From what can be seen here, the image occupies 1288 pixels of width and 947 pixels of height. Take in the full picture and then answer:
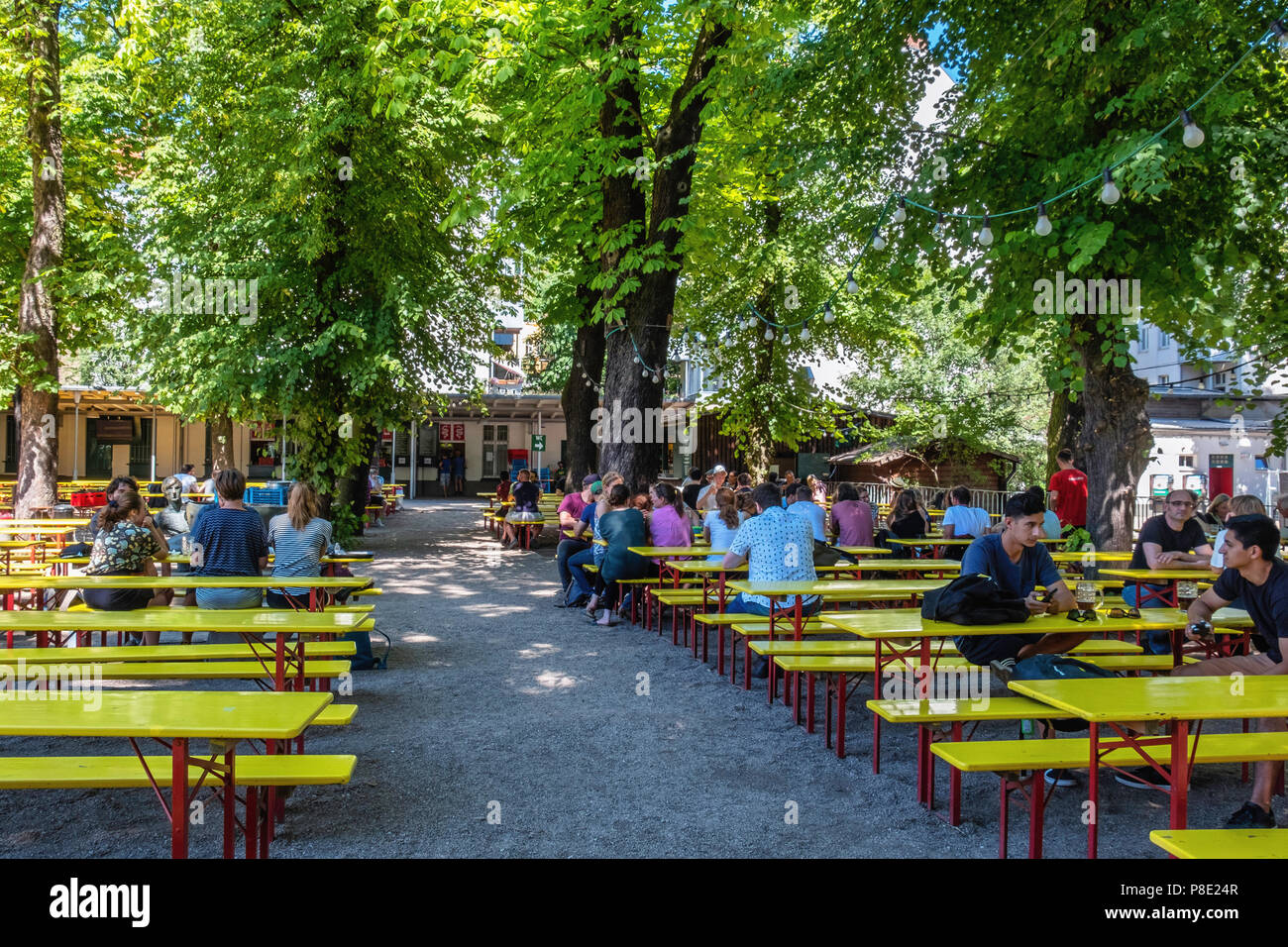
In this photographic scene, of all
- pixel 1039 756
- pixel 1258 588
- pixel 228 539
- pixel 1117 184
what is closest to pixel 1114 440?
pixel 1117 184

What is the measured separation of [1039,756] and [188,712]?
3120mm

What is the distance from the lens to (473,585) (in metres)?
11.8

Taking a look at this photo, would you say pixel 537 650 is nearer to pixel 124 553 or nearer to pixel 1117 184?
pixel 124 553

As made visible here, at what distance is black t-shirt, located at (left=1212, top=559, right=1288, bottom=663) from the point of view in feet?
13.6

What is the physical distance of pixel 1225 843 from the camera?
2660 millimetres

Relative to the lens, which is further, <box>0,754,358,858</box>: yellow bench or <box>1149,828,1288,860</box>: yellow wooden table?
<box>0,754,358,858</box>: yellow bench

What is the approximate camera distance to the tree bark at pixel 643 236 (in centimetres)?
1093

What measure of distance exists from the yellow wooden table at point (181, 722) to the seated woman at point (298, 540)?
3537 mm

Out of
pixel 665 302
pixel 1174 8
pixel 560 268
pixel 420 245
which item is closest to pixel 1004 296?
pixel 1174 8

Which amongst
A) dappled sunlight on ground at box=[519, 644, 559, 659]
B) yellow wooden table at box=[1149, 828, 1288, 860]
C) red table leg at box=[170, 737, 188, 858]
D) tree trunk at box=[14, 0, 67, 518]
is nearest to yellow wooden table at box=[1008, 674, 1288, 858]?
yellow wooden table at box=[1149, 828, 1288, 860]

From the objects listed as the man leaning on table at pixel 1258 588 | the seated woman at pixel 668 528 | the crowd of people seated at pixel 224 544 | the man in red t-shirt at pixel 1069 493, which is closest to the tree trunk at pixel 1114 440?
the man in red t-shirt at pixel 1069 493

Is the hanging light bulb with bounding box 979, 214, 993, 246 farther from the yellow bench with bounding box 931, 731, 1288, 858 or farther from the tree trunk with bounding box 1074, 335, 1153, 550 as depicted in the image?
the yellow bench with bounding box 931, 731, 1288, 858

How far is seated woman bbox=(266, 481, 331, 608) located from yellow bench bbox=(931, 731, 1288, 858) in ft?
15.8

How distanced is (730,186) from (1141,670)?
39.0 ft
